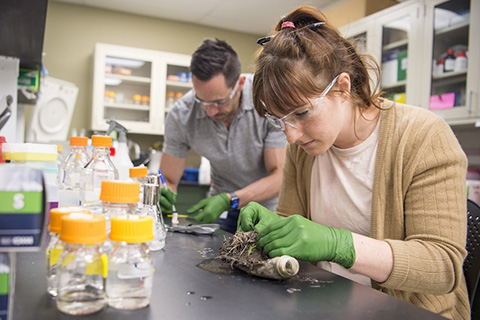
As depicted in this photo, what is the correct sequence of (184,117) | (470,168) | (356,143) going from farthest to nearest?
(470,168), (184,117), (356,143)

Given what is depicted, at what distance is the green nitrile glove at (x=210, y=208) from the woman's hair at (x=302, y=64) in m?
0.64

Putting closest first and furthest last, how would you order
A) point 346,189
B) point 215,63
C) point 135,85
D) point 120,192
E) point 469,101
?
point 120,192
point 346,189
point 215,63
point 469,101
point 135,85

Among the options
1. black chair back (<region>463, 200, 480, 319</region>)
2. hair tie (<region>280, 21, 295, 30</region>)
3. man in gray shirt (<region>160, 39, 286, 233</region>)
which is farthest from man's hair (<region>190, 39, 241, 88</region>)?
black chair back (<region>463, 200, 480, 319</region>)

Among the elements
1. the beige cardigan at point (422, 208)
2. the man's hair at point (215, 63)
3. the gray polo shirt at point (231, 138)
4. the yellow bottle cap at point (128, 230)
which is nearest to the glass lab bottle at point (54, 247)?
the yellow bottle cap at point (128, 230)

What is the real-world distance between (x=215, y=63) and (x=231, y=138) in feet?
1.46

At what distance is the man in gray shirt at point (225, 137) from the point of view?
5.75ft

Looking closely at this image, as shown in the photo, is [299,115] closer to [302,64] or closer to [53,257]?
[302,64]

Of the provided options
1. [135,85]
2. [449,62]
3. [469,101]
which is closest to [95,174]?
[469,101]

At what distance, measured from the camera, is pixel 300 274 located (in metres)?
0.84

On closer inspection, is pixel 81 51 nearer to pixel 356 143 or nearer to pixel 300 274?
pixel 356 143

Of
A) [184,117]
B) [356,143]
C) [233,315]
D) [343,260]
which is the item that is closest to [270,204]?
[184,117]

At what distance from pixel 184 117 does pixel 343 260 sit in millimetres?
1397

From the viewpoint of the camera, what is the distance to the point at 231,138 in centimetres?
203

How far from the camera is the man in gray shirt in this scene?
1.75m
